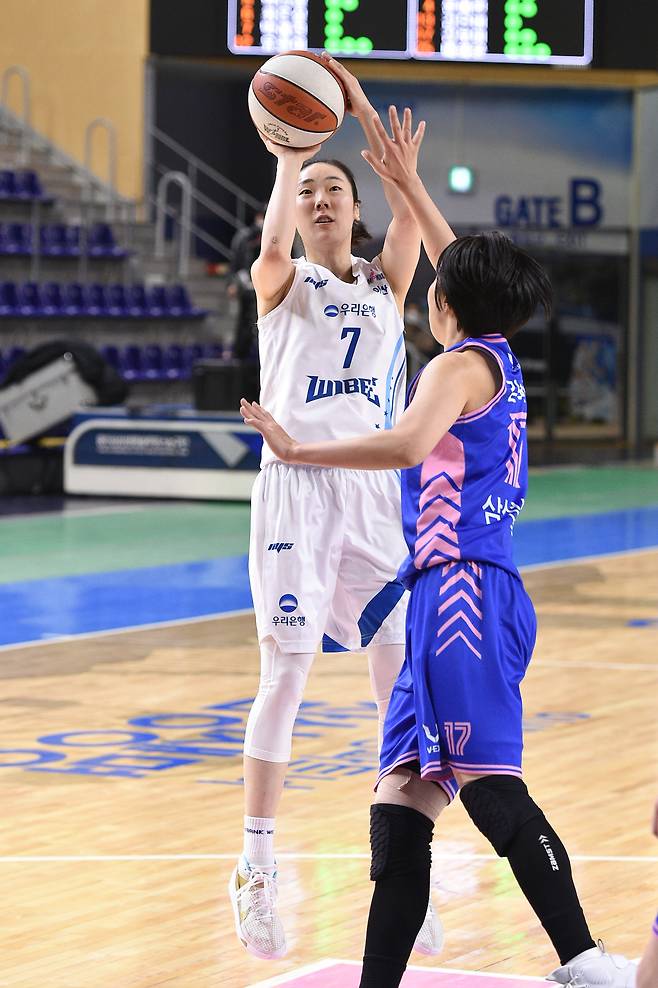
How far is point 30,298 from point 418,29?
17.3ft

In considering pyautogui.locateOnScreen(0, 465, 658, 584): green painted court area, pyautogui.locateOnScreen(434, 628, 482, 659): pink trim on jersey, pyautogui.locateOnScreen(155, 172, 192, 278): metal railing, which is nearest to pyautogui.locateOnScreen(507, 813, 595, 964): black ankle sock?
pyautogui.locateOnScreen(434, 628, 482, 659): pink trim on jersey

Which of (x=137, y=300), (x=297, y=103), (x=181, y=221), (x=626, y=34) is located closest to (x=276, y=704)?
(x=297, y=103)

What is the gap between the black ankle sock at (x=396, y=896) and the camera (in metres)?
3.07

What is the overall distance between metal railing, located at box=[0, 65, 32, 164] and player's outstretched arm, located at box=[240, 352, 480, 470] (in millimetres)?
17086

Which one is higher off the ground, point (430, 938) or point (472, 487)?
point (472, 487)

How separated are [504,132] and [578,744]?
16951 mm

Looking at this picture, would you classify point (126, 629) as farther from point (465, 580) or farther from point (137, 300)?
point (137, 300)

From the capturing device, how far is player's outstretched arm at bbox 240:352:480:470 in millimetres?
3123

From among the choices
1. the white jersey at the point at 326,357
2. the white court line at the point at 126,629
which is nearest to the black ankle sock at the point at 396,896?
the white jersey at the point at 326,357

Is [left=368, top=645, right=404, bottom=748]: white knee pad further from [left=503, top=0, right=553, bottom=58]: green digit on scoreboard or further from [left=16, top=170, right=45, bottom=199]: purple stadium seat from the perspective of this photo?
[left=16, top=170, right=45, bottom=199]: purple stadium seat

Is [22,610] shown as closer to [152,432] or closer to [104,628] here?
[104,628]

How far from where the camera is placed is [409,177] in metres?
4.12

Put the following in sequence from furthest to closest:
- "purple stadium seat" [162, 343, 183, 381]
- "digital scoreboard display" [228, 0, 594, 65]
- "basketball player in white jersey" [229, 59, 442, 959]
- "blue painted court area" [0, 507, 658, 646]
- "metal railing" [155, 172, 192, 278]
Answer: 1. "metal railing" [155, 172, 192, 278]
2. "purple stadium seat" [162, 343, 183, 381]
3. "digital scoreboard display" [228, 0, 594, 65]
4. "blue painted court area" [0, 507, 658, 646]
5. "basketball player in white jersey" [229, 59, 442, 959]

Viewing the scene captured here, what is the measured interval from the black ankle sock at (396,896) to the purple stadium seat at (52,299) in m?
14.9
